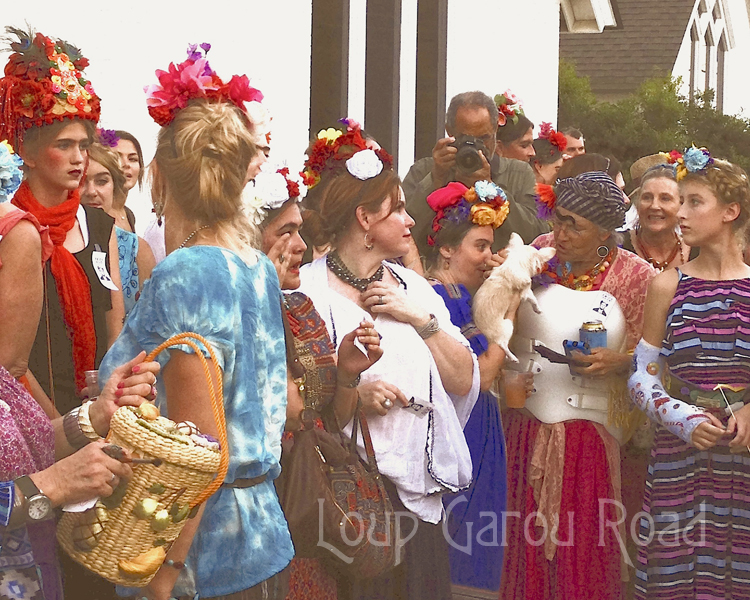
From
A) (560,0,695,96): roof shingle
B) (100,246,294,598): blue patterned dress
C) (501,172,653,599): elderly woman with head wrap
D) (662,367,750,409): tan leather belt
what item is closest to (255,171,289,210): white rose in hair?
(100,246,294,598): blue patterned dress

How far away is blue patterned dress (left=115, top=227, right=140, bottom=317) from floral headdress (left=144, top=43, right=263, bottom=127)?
4.62 ft

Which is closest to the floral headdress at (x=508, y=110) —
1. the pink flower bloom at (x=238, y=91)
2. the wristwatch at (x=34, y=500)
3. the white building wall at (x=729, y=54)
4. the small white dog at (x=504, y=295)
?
the small white dog at (x=504, y=295)

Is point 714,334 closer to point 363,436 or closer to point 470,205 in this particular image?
point 470,205

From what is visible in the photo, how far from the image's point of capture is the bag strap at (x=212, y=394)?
2582mm

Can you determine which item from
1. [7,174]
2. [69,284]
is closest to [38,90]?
[69,284]

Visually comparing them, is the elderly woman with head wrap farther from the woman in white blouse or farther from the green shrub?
the green shrub

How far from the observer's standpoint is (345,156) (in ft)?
14.0

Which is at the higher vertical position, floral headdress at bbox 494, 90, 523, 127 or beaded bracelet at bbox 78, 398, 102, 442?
floral headdress at bbox 494, 90, 523, 127

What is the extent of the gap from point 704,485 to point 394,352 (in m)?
1.48

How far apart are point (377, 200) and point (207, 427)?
1714 mm

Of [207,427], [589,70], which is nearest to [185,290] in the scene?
[207,427]

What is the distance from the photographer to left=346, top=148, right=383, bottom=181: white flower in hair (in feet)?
13.8

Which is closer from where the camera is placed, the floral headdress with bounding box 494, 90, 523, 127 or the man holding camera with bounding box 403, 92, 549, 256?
the man holding camera with bounding box 403, 92, 549, 256

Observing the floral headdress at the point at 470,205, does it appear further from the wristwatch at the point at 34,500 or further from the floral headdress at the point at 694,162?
the wristwatch at the point at 34,500
